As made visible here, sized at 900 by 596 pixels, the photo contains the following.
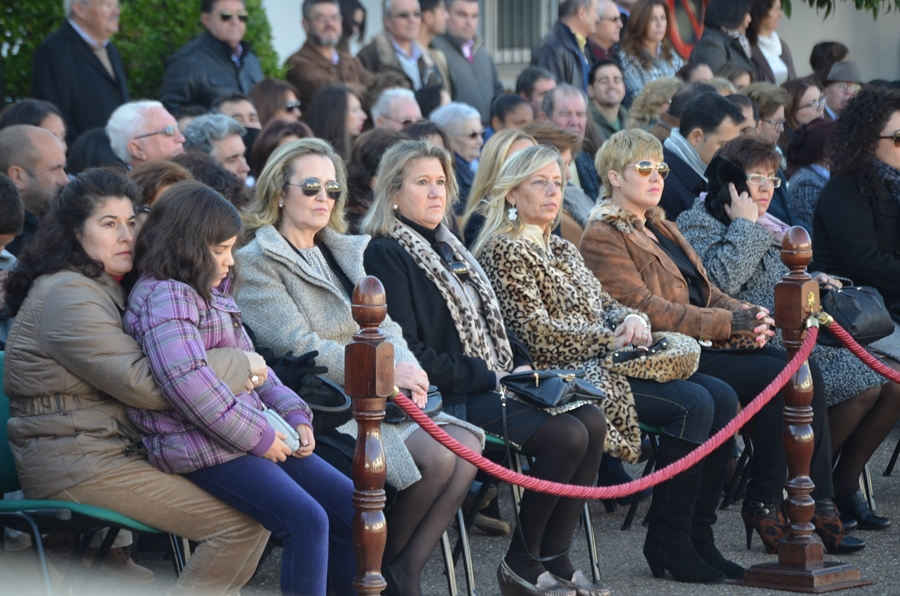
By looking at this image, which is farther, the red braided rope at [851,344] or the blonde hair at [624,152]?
the blonde hair at [624,152]

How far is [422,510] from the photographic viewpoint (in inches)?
189

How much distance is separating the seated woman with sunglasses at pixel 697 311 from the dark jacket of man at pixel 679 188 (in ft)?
3.20

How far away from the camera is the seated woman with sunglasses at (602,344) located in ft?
18.2

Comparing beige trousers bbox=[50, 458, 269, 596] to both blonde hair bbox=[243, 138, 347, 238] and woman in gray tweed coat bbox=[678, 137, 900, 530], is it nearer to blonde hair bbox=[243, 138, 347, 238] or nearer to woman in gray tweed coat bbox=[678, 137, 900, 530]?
blonde hair bbox=[243, 138, 347, 238]

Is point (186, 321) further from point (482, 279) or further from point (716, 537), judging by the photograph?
point (716, 537)

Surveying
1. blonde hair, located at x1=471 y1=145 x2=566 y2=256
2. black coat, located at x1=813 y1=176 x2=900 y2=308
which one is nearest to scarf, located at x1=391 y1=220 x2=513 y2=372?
blonde hair, located at x1=471 y1=145 x2=566 y2=256

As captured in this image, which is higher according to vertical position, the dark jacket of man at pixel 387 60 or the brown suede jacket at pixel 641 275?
the dark jacket of man at pixel 387 60

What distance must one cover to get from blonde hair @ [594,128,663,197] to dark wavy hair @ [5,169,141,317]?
9.22ft

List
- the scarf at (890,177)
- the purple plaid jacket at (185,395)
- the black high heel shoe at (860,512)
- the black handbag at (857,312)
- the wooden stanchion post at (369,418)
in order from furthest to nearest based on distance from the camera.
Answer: the scarf at (890,177), the black high heel shoe at (860,512), the black handbag at (857,312), the wooden stanchion post at (369,418), the purple plaid jacket at (185,395)

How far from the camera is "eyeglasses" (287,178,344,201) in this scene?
17.1 ft

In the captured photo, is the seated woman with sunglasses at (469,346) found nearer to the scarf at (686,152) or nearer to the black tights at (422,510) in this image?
the black tights at (422,510)

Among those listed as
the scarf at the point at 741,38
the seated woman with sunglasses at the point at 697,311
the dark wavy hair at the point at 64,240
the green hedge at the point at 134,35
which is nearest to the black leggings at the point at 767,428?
the seated woman with sunglasses at the point at 697,311

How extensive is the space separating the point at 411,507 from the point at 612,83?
5.84m

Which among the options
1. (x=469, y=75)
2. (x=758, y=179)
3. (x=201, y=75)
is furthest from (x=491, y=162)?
(x=469, y=75)
